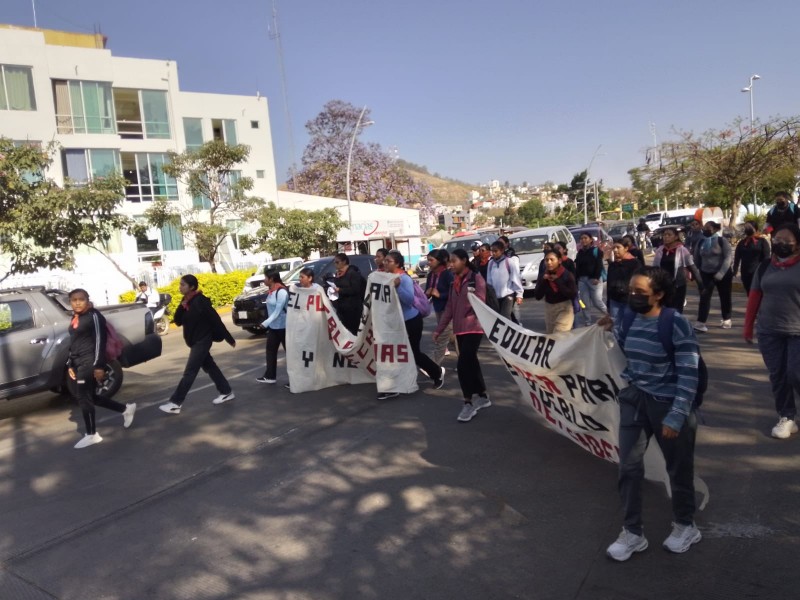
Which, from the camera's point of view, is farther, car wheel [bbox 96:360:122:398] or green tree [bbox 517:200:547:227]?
green tree [bbox 517:200:547:227]

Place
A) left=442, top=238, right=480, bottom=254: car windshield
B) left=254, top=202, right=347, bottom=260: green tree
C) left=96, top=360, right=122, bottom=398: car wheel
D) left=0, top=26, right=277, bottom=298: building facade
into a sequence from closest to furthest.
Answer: left=96, top=360, right=122, bottom=398: car wheel
left=442, top=238, right=480, bottom=254: car windshield
left=0, top=26, right=277, bottom=298: building facade
left=254, top=202, right=347, bottom=260: green tree

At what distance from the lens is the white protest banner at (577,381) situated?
4.59 metres

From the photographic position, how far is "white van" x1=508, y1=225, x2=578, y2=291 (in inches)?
653

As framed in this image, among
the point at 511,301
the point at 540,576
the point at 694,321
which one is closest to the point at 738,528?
the point at 540,576

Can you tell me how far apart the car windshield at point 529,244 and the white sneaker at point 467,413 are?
11626mm

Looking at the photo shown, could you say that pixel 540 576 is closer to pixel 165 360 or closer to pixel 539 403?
pixel 539 403

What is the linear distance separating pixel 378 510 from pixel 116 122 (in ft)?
107

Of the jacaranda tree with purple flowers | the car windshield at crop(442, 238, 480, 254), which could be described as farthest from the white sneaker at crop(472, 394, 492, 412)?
the jacaranda tree with purple flowers

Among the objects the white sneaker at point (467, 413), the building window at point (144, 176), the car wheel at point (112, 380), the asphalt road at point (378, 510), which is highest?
the building window at point (144, 176)

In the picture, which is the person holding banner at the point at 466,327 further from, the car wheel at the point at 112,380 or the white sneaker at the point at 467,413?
the car wheel at the point at 112,380

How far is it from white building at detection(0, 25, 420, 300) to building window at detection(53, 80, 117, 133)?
4 cm

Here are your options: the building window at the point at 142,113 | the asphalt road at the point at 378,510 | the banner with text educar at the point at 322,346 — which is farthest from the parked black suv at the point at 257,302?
the building window at the point at 142,113

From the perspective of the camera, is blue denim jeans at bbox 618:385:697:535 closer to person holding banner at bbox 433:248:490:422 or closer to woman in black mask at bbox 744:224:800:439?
woman in black mask at bbox 744:224:800:439

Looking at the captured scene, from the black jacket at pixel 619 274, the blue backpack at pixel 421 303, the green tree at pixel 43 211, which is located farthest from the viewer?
the green tree at pixel 43 211
